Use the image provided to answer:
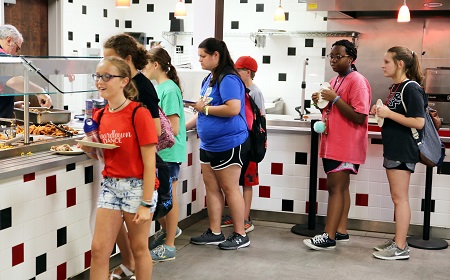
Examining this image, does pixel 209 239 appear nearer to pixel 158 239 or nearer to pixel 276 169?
pixel 158 239

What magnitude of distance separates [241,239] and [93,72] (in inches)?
72.2

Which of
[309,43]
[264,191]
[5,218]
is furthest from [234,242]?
[309,43]

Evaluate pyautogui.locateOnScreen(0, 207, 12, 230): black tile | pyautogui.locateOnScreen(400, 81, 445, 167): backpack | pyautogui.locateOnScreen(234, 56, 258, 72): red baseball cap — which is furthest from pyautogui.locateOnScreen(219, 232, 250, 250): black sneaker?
pyautogui.locateOnScreen(0, 207, 12, 230): black tile

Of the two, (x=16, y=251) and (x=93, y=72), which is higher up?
(x=93, y=72)

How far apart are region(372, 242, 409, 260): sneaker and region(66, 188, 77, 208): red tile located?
239 cm

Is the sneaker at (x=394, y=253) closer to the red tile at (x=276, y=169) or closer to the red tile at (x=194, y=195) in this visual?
the red tile at (x=276, y=169)

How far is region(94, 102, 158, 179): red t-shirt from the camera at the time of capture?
3.34m

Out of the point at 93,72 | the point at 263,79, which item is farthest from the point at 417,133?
the point at 263,79

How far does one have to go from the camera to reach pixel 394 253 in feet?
16.5

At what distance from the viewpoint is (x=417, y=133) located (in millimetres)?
4852

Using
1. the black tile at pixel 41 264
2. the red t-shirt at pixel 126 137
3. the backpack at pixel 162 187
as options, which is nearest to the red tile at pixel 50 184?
the black tile at pixel 41 264

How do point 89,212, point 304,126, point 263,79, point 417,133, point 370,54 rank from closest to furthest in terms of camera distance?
point 89,212, point 417,133, point 304,126, point 370,54, point 263,79

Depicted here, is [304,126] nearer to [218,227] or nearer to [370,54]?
[218,227]

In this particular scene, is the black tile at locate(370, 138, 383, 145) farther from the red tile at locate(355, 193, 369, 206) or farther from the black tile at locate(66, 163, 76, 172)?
the black tile at locate(66, 163, 76, 172)
